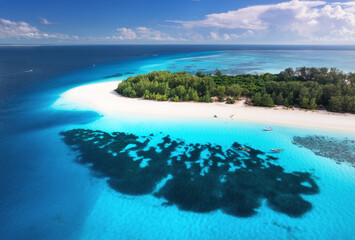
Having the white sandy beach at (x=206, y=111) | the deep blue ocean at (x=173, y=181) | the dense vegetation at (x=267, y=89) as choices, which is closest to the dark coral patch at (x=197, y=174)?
the deep blue ocean at (x=173, y=181)

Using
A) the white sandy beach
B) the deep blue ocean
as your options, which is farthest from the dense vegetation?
the deep blue ocean

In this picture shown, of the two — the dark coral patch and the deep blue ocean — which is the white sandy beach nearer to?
the deep blue ocean

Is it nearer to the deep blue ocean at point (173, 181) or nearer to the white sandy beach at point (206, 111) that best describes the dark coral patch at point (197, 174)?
the deep blue ocean at point (173, 181)

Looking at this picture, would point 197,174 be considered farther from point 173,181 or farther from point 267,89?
point 267,89

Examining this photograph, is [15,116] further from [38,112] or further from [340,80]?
[340,80]

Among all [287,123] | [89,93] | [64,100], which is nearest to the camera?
[287,123]

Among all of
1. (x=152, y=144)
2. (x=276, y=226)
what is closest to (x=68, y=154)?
(x=152, y=144)
